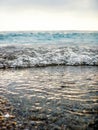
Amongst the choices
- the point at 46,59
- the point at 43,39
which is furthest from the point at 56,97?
the point at 43,39

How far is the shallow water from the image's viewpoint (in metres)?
4.83

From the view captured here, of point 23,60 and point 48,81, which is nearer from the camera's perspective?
point 48,81

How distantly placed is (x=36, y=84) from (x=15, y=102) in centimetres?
194

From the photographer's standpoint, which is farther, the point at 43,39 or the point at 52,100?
the point at 43,39

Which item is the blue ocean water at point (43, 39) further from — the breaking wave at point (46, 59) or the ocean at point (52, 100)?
the ocean at point (52, 100)

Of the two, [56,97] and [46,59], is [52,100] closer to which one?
[56,97]

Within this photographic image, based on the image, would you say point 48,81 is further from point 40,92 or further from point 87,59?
point 87,59

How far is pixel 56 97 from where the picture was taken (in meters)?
6.21

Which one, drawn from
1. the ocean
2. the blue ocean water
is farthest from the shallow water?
the blue ocean water

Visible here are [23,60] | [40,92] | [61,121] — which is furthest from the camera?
[23,60]

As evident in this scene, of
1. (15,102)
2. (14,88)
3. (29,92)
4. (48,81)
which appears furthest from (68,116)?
(48,81)

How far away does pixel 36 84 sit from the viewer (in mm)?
7695

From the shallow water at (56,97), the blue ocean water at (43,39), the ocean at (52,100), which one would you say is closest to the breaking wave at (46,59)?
the ocean at (52,100)

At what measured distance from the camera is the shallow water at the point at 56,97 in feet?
15.8
